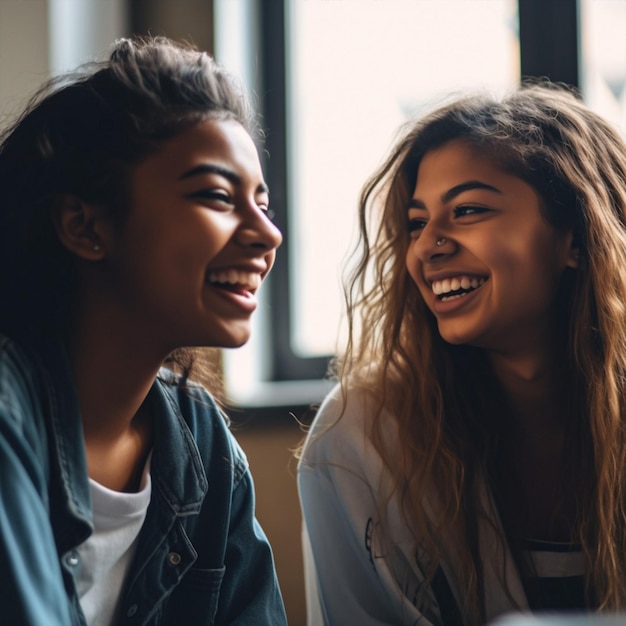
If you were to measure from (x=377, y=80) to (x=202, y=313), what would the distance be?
143cm

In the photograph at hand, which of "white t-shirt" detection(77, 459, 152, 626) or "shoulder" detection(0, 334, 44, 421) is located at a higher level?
"shoulder" detection(0, 334, 44, 421)

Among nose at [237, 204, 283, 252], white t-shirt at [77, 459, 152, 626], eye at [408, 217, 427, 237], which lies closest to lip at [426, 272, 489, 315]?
eye at [408, 217, 427, 237]

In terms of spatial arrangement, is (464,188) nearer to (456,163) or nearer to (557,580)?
(456,163)

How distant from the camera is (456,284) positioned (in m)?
1.25

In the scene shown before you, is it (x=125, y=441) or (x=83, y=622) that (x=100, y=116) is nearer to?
(x=125, y=441)

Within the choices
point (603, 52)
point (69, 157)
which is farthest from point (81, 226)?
point (603, 52)

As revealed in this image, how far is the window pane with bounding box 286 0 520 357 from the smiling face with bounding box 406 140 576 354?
0.93 metres

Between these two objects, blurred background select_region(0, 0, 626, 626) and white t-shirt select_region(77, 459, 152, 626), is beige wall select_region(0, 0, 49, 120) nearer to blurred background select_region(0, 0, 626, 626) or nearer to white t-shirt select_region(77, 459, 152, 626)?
blurred background select_region(0, 0, 626, 626)

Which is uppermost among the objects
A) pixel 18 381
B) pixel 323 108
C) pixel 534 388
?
pixel 323 108

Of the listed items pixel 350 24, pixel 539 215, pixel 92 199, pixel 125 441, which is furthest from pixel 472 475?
pixel 350 24

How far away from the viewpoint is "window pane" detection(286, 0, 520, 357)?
216 cm

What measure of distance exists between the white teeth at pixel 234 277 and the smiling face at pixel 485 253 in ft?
1.24

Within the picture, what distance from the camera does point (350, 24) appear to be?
2.21 metres

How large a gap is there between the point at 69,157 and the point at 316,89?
1.40 meters
